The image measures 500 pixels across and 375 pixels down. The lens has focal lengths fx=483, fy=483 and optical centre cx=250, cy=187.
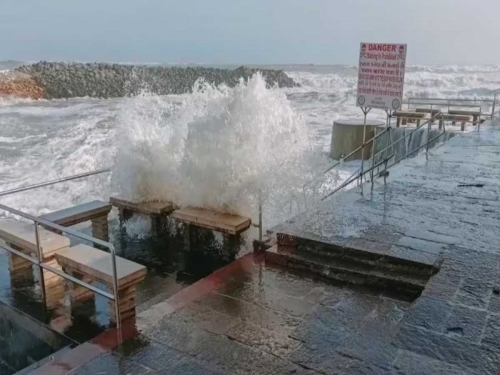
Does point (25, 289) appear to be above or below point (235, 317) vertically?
below

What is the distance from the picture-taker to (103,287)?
5.13 metres

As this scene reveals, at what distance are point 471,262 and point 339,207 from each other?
7.05 feet

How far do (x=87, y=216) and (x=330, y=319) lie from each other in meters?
3.89

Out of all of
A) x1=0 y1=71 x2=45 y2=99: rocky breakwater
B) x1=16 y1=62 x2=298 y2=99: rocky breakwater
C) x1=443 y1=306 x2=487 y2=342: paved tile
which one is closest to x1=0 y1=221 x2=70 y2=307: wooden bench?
x1=443 y1=306 x2=487 y2=342: paved tile

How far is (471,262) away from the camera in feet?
15.6

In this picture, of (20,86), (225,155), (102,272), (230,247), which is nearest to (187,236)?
(230,247)

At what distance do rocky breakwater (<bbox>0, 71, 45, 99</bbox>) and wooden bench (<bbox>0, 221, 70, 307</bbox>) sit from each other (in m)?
38.2

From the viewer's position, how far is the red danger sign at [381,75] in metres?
7.02

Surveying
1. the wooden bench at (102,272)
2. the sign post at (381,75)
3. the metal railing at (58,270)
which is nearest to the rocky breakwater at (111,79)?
the sign post at (381,75)

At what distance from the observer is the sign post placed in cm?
702

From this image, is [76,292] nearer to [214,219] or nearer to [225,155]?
[214,219]

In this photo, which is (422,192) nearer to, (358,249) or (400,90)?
(400,90)

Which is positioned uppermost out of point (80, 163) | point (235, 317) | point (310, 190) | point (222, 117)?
point (222, 117)

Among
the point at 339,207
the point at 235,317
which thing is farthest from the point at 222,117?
the point at 235,317
